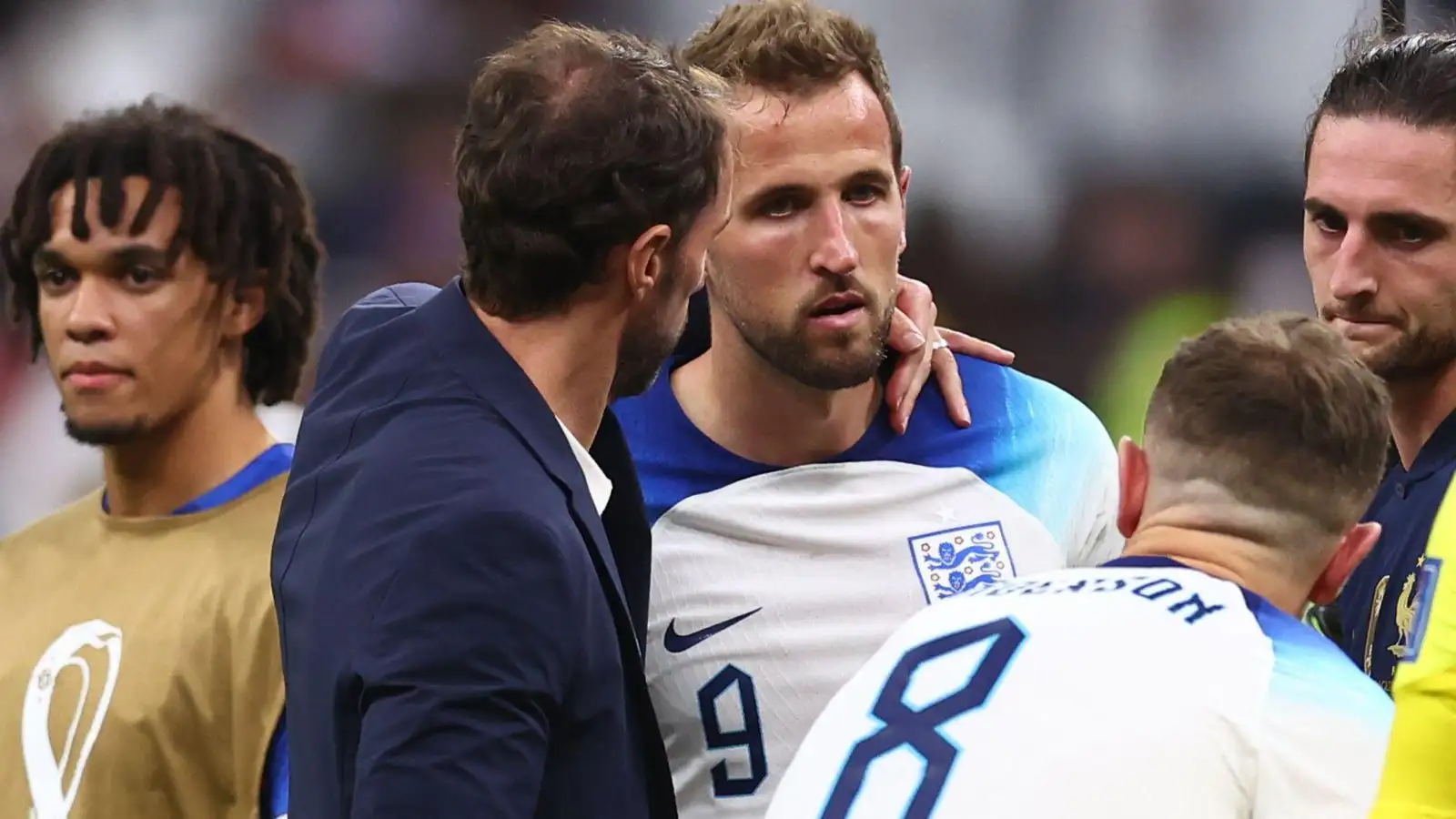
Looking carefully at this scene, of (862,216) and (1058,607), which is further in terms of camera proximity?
(862,216)

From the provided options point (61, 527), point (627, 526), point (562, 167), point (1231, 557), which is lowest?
point (61, 527)

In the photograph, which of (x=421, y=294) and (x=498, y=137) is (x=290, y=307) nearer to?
(x=421, y=294)

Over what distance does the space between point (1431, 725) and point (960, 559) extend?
838 millimetres

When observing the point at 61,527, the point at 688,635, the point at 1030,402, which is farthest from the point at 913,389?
the point at 61,527

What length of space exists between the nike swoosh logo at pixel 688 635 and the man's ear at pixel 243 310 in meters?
1.07

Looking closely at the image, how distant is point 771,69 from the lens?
2447 millimetres

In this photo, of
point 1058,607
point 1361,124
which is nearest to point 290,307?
point 1361,124

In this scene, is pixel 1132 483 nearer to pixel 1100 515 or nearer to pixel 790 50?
pixel 1100 515

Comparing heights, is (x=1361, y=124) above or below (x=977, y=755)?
above

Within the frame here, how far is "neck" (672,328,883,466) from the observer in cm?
245

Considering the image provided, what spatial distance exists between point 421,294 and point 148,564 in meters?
0.76

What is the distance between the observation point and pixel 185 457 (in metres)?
2.83

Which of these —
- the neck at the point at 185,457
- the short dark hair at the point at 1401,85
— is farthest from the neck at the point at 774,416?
the short dark hair at the point at 1401,85

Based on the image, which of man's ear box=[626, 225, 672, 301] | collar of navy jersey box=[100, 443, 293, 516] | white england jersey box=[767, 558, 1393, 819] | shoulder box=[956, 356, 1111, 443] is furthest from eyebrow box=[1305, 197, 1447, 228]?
collar of navy jersey box=[100, 443, 293, 516]
